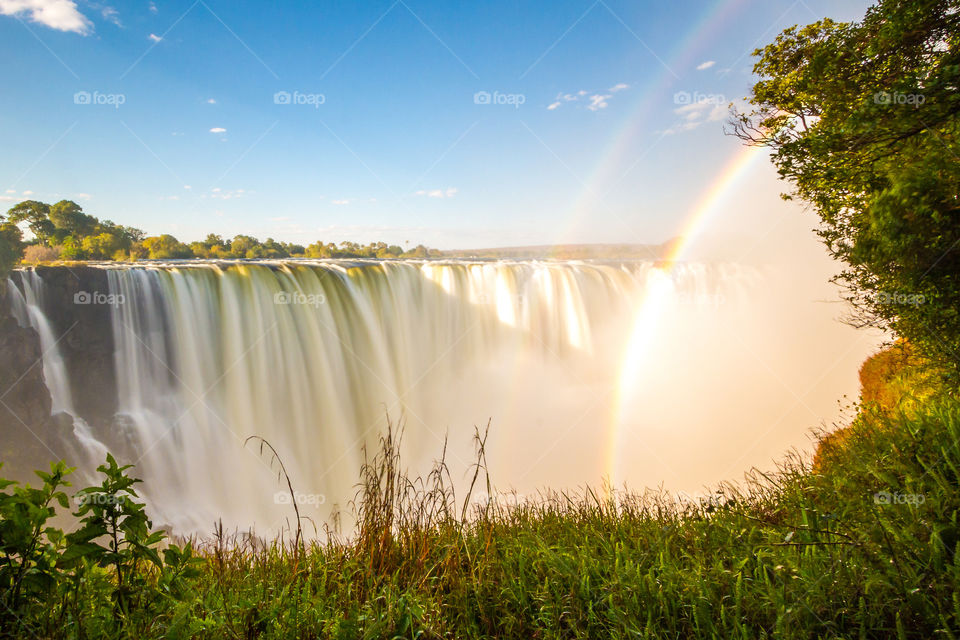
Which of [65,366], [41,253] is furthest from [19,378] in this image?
[41,253]

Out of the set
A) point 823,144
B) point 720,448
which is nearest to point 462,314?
point 720,448

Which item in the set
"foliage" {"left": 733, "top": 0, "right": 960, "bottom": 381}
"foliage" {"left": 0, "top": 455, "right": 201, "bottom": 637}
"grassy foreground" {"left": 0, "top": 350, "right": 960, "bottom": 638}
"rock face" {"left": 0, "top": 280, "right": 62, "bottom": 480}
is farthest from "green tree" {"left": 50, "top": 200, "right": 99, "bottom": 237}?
"foliage" {"left": 733, "top": 0, "right": 960, "bottom": 381}

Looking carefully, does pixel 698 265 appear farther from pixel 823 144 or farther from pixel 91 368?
pixel 91 368

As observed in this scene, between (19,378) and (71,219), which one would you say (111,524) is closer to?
(19,378)

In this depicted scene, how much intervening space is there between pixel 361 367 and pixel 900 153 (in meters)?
14.0

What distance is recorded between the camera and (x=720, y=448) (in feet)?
58.6

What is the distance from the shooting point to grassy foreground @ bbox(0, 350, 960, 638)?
205 centimetres

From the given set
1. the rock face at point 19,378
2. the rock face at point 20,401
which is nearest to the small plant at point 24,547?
the rock face at point 20,401

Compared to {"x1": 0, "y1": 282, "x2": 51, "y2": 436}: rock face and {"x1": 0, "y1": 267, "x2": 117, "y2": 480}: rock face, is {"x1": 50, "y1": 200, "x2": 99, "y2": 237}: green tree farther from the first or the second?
{"x1": 0, "y1": 282, "x2": 51, "y2": 436}: rock face

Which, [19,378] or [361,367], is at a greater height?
[19,378]

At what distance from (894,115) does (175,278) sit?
14932 millimetres

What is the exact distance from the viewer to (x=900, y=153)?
5.06 meters

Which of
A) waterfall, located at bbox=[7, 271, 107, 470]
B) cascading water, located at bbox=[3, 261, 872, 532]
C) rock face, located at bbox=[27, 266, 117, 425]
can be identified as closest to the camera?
waterfall, located at bbox=[7, 271, 107, 470]

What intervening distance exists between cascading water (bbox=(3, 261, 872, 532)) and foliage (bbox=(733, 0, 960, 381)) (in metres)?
12.2
